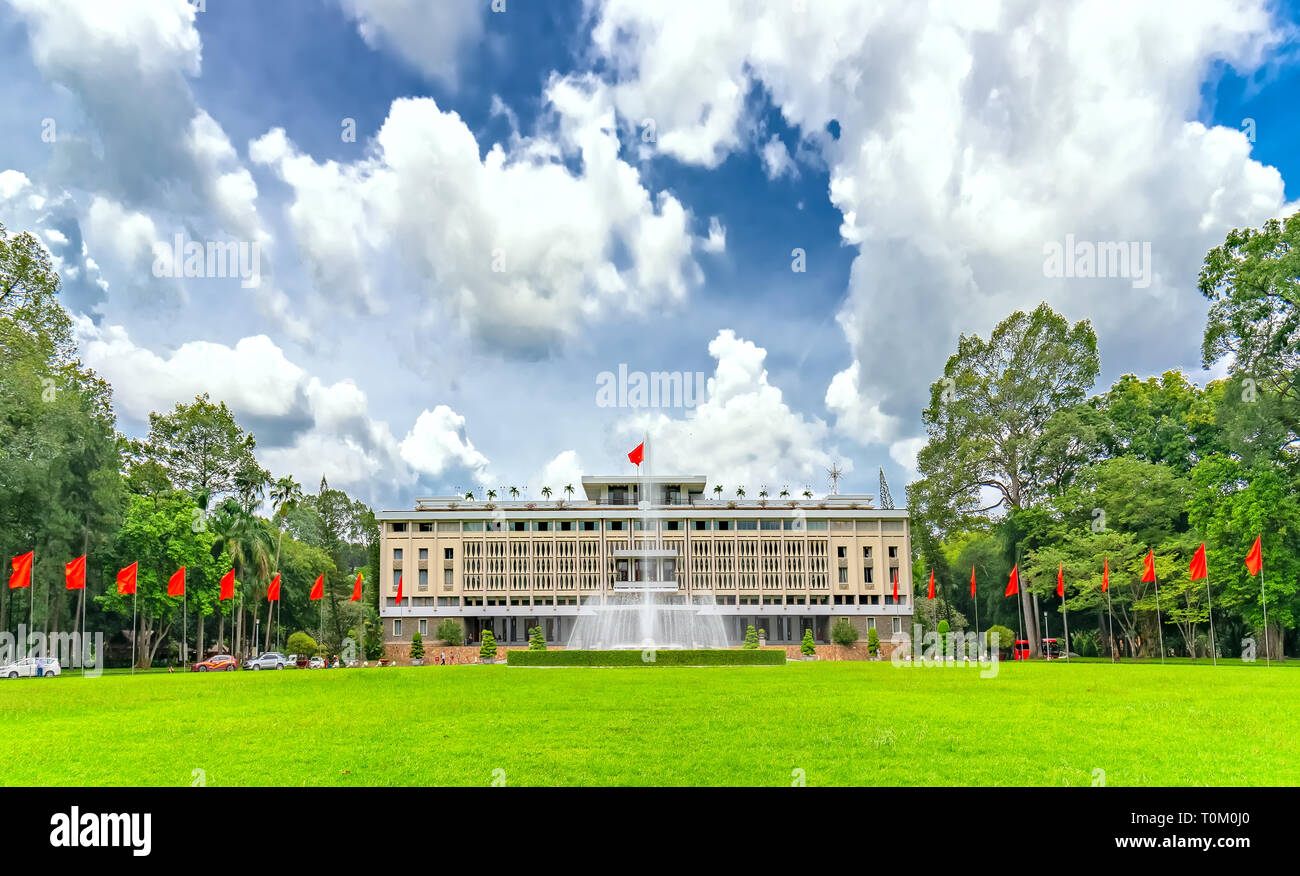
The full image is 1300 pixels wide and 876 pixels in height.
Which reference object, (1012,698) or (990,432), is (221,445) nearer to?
(990,432)

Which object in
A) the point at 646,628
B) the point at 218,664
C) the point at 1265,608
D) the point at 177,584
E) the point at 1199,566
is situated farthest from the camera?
the point at 218,664

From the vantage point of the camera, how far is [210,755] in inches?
496

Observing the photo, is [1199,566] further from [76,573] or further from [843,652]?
[76,573]

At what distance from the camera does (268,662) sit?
167 feet

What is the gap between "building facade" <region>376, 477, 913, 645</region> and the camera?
265 ft

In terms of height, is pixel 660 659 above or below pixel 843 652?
above

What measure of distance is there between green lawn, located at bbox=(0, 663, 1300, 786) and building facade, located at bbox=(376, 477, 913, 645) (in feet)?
188

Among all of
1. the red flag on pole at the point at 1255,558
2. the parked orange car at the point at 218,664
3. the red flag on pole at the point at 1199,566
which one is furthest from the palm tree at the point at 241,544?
the red flag on pole at the point at 1255,558

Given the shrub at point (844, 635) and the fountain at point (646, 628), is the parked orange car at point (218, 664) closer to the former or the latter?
the fountain at point (646, 628)

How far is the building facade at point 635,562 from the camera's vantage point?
80625 mm

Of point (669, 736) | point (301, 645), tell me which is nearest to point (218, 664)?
point (301, 645)

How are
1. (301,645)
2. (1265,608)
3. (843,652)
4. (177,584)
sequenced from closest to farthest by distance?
(1265,608), (177,584), (301,645), (843,652)

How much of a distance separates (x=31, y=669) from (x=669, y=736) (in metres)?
37.0
